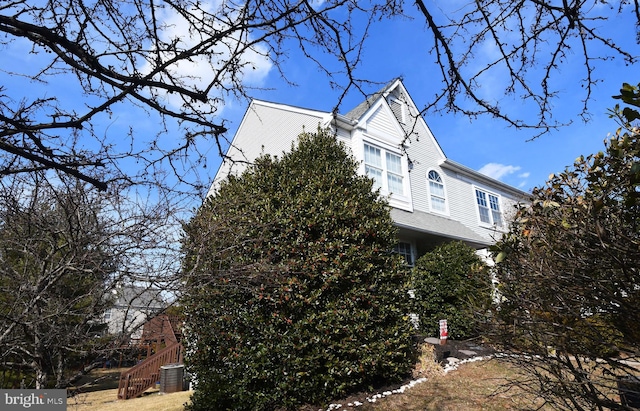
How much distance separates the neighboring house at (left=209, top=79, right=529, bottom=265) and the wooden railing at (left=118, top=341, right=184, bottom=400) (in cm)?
595

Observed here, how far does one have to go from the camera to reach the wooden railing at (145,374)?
11.4 m

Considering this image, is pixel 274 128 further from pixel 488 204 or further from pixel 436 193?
pixel 488 204

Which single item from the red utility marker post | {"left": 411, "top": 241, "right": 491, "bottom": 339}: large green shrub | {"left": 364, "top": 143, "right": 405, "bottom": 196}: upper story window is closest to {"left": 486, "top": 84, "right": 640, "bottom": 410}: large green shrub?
the red utility marker post

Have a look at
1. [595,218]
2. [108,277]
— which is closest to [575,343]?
[595,218]

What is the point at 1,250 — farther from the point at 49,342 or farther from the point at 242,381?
the point at 242,381

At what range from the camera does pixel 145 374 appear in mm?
11992

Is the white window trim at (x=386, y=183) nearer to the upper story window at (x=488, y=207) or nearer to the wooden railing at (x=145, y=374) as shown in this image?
the upper story window at (x=488, y=207)

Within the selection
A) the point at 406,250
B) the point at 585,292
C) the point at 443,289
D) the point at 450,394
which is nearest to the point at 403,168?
the point at 406,250

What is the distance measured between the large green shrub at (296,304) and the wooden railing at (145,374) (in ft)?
19.4

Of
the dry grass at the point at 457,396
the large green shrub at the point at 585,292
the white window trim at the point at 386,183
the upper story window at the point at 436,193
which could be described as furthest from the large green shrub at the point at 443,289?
the large green shrub at the point at 585,292

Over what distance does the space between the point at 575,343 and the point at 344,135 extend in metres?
10.5

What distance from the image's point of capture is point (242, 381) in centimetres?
593

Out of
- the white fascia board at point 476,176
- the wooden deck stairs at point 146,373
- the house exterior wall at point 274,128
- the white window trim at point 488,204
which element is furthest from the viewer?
the white window trim at point 488,204

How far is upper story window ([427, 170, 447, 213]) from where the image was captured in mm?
15289
